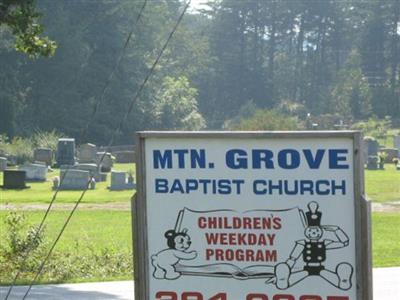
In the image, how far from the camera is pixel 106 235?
862 inches

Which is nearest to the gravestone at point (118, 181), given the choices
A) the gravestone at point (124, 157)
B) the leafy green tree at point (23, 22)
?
the gravestone at point (124, 157)

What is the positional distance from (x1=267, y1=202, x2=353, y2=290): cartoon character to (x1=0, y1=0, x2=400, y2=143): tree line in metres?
66.7

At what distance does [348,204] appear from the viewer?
477 cm

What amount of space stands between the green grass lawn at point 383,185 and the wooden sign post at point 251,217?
2773 centimetres

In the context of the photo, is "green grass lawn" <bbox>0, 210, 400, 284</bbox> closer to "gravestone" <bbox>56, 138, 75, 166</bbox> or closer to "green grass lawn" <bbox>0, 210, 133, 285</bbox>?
"green grass lawn" <bbox>0, 210, 133, 285</bbox>

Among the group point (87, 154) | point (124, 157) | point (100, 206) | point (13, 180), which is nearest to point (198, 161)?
point (100, 206)

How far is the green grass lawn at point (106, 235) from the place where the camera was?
624 inches

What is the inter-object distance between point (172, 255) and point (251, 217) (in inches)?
17.5

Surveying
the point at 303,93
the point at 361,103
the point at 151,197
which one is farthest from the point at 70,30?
the point at 151,197

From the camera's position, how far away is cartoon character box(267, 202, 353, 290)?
479 centimetres

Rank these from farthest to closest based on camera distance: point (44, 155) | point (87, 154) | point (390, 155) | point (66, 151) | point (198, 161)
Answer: point (390, 155) < point (44, 155) < point (87, 154) < point (66, 151) < point (198, 161)

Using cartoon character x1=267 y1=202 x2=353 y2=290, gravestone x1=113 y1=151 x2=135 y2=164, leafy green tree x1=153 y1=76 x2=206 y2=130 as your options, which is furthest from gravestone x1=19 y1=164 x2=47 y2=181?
leafy green tree x1=153 y1=76 x2=206 y2=130

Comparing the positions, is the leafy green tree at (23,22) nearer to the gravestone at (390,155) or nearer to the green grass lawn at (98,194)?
the green grass lawn at (98,194)

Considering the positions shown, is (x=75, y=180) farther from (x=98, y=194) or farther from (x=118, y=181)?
(x=98, y=194)
